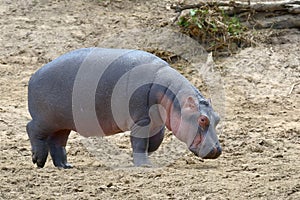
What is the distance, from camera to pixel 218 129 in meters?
7.55

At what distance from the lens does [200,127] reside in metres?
5.46

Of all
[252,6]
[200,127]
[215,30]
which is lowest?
[215,30]

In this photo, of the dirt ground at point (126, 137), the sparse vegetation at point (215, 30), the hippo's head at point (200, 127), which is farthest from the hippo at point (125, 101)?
the sparse vegetation at point (215, 30)

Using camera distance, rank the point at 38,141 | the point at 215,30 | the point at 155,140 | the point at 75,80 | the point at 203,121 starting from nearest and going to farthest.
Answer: the point at 203,121 < the point at 75,80 < the point at 155,140 < the point at 38,141 < the point at 215,30

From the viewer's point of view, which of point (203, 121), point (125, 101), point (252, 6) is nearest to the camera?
point (203, 121)

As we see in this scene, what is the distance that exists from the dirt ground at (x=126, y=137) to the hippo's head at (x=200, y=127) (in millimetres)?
160

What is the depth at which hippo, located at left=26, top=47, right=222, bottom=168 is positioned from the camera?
5520mm

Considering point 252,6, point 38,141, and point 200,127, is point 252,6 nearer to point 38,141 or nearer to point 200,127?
point 38,141

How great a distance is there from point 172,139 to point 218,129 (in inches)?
20.7

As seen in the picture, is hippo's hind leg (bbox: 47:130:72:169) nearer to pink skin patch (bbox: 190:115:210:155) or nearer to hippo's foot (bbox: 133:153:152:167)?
hippo's foot (bbox: 133:153:152:167)

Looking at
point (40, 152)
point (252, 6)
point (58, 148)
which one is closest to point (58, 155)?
point (58, 148)

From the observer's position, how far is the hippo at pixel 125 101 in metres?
5.52

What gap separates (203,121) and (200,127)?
62mm

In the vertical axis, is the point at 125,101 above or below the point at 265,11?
above
